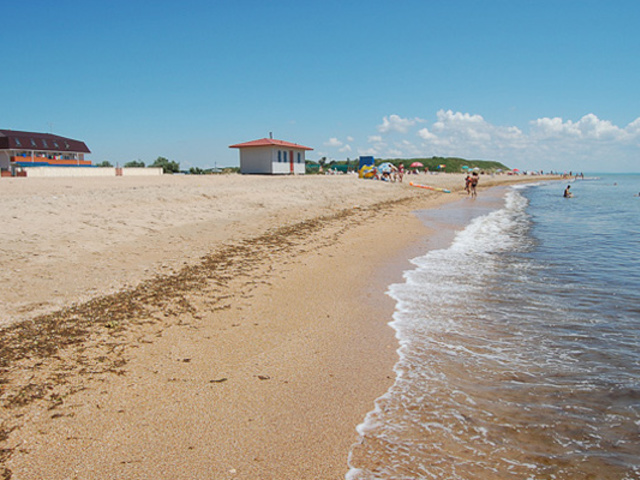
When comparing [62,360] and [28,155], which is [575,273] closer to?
[62,360]

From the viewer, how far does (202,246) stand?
30.3ft

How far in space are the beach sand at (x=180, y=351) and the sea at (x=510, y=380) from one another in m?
0.32

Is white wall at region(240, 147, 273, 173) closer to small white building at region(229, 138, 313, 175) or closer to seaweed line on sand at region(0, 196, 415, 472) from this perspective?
small white building at region(229, 138, 313, 175)

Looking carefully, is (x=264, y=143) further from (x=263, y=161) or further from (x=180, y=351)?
(x=180, y=351)

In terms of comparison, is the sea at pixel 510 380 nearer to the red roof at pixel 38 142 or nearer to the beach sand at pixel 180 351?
the beach sand at pixel 180 351

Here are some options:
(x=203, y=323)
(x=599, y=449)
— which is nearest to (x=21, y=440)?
(x=203, y=323)

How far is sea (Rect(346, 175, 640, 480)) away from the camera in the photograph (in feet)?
9.27

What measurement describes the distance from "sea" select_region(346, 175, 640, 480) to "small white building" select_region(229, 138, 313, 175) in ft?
93.7

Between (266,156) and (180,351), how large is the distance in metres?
32.3

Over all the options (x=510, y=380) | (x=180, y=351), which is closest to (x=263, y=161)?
(x=180, y=351)

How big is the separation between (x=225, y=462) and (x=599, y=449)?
2.59 metres

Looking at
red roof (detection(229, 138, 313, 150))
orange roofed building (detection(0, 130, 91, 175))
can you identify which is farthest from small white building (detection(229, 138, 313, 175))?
orange roofed building (detection(0, 130, 91, 175))

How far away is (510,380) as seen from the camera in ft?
12.9

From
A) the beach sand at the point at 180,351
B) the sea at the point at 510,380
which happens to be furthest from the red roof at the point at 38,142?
the sea at the point at 510,380
